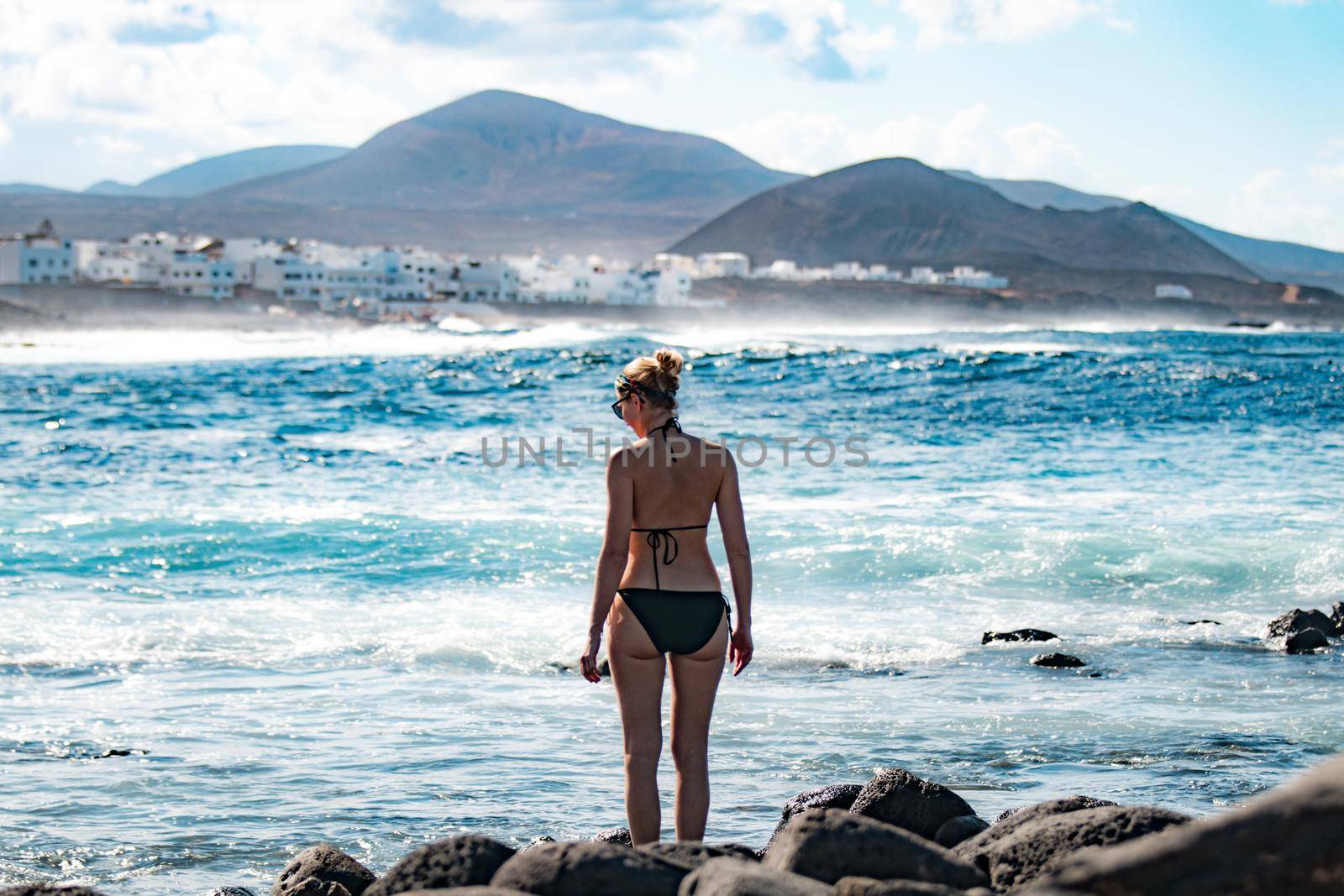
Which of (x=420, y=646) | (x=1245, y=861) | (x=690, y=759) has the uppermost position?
(x=1245, y=861)

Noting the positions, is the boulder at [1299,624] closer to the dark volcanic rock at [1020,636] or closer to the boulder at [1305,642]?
the boulder at [1305,642]

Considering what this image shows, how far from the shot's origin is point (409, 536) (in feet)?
45.0

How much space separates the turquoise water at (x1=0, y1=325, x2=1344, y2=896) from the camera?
6055 millimetres

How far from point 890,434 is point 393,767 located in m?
18.6

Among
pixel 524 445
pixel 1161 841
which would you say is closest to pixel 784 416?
pixel 524 445

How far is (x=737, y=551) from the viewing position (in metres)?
4.81

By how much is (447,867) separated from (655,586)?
1167mm

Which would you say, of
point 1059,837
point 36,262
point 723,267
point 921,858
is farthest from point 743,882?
point 723,267

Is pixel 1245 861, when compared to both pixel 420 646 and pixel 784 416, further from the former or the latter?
pixel 784 416

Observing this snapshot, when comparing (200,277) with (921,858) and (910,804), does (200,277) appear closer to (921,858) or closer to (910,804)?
(910,804)

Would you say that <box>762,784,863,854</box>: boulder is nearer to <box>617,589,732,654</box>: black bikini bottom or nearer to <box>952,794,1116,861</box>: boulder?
<box>952,794,1116,861</box>: boulder

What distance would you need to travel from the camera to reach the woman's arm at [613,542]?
4.66 metres

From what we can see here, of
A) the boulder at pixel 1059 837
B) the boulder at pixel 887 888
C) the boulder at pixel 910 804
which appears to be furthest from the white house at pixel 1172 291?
the boulder at pixel 887 888

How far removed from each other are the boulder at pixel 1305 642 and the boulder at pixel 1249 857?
7214 mm
